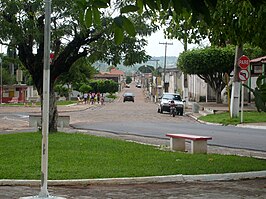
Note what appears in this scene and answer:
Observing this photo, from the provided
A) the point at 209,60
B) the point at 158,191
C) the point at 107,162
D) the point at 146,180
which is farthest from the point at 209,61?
the point at 158,191

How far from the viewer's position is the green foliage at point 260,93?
6340 millimetres

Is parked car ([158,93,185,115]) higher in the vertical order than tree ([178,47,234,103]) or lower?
lower

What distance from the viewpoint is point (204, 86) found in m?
61.3

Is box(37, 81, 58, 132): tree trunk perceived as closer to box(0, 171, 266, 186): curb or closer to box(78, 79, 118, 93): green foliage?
box(0, 171, 266, 186): curb

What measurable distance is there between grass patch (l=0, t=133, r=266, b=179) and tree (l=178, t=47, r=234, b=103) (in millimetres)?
31281

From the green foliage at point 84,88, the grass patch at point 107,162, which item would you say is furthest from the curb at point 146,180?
the green foliage at point 84,88

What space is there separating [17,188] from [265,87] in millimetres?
4373

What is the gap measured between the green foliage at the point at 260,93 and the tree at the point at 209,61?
38.3 meters

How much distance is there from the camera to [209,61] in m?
44.7

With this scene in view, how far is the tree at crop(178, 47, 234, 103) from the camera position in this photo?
1759 inches

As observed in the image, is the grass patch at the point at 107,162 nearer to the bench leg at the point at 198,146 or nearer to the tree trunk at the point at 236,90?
the bench leg at the point at 198,146

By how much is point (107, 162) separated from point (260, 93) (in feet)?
17.0

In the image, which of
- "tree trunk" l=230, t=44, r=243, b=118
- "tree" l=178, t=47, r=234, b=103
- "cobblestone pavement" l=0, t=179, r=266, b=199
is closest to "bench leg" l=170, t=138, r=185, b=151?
"cobblestone pavement" l=0, t=179, r=266, b=199

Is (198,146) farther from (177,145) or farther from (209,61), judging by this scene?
(209,61)
